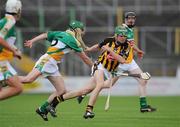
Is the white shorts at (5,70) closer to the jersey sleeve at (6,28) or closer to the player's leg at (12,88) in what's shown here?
the player's leg at (12,88)

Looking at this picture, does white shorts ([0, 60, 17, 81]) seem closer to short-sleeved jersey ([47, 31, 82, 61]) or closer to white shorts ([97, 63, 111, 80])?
short-sleeved jersey ([47, 31, 82, 61])

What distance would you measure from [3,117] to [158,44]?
59.9 ft

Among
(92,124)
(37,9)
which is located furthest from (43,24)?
(92,124)

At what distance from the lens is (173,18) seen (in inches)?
1396

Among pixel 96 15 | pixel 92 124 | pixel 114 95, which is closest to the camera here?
pixel 92 124

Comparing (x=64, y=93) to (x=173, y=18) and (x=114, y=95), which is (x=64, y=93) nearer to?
(x=114, y=95)

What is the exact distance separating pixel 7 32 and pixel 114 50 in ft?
15.9

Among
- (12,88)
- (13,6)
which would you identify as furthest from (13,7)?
(12,88)

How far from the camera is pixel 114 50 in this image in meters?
18.0

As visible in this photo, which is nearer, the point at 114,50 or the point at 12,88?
the point at 12,88

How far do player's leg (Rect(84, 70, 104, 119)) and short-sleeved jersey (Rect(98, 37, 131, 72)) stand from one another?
548 millimetres

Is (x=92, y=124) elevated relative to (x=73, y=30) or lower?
lower

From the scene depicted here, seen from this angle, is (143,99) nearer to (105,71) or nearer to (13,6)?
(105,71)

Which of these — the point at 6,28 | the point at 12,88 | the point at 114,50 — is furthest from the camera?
the point at 114,50
